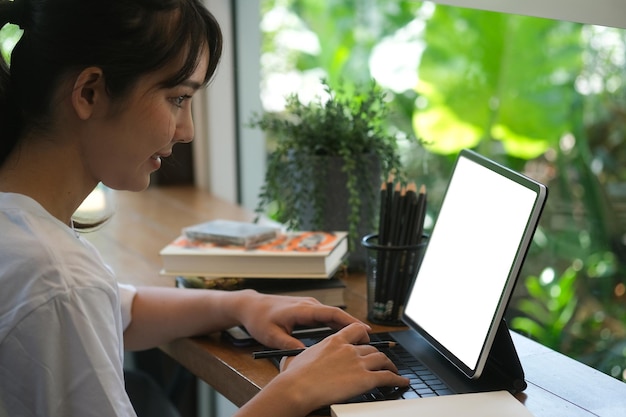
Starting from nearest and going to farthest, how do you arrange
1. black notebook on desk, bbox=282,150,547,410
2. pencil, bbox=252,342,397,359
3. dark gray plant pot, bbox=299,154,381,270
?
black notebook on desk, bbox=282,150,547,410 < pencil, bbox=252,342,397,359 < dark gray plant pot, bbox=299,154,381,270

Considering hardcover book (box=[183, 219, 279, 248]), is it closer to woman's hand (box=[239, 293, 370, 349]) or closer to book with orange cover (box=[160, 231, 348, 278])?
book with orange cover (box=[160, 231, 348, 278])

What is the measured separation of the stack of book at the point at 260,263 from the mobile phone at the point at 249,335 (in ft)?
0.45

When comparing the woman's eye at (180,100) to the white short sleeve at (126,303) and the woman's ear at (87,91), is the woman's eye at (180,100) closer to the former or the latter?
the woman's ear at (87,91)

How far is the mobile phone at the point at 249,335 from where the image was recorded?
1.28m

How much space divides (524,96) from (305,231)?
1.22 meters

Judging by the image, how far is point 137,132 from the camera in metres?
1.08

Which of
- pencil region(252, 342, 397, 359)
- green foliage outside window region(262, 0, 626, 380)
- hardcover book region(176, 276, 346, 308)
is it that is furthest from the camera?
green foliage outside window region(262, 0, 626, 380)

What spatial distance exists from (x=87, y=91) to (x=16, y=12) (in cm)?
14

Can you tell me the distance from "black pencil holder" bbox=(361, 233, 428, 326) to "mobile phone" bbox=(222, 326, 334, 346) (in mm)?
102

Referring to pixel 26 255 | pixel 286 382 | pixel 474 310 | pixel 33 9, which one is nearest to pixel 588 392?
pixel 474 310

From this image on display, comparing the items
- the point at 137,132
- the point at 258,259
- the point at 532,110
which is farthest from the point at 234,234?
the point at 532,110

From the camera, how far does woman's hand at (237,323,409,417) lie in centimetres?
102

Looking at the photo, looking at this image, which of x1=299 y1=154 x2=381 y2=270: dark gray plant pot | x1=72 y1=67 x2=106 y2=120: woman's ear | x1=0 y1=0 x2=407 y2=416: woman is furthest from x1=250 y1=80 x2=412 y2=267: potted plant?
x1=72 y1=67 x2=106 y2=120: woman's ear

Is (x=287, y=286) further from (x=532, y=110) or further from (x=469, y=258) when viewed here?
(x=532, y=110)
